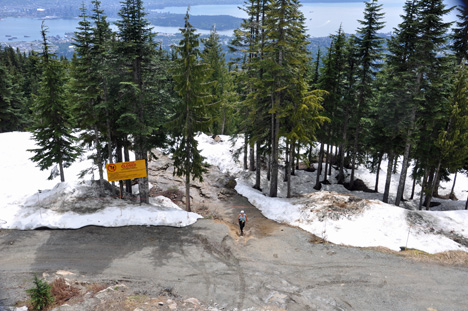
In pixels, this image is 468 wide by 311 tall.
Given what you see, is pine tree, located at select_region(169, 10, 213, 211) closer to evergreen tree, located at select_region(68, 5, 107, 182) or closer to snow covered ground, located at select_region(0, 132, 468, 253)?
snow covered ground, located at select_region(0, 132, 468, 253)

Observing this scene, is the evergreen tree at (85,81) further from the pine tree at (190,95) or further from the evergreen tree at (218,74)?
the evergreen tree at (218,74)

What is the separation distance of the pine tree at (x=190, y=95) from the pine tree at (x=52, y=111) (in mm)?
9201

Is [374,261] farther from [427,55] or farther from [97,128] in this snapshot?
[97,128]

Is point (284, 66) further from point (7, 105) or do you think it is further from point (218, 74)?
point (7, 105)

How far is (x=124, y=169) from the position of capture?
19.1 meters

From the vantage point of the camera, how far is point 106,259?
1459 cm

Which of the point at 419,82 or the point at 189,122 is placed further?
the point at 419,82

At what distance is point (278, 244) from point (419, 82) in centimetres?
1546

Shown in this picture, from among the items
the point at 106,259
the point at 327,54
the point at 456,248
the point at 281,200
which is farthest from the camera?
the point at 327,54

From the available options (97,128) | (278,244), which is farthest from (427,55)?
(97,128)

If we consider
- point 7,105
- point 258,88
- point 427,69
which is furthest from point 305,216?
point 7,105

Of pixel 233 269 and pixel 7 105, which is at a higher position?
pixel 7 105

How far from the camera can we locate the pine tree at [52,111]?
2003cm

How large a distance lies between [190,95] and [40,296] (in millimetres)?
12212
